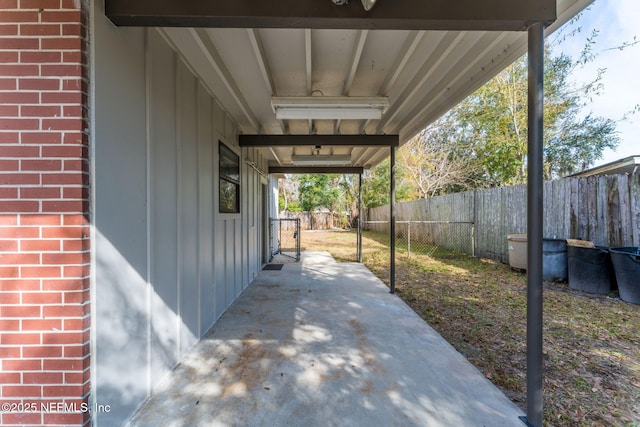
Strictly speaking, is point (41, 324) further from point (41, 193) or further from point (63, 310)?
point (41, 193)

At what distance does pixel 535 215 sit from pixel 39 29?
317 cm

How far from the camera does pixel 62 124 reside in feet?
4.59

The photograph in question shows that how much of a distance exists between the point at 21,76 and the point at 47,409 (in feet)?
5.89

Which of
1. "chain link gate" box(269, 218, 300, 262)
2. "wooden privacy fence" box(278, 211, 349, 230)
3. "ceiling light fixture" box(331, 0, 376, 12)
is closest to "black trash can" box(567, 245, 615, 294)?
"ceiling light fixture" box(331, 0, 376, 12)

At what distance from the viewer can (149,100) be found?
2.03m

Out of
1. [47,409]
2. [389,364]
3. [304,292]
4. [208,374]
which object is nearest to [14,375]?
[47,409]

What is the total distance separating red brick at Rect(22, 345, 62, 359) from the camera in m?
1.38

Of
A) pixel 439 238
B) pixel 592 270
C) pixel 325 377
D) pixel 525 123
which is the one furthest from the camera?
pixel 439 238

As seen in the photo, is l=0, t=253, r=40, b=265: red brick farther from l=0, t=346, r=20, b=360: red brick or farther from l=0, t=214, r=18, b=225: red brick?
l=0, t=346, r=20, b=360: red brick

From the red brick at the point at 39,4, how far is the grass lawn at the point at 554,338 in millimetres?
3939

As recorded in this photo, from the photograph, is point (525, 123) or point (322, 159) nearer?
point (322, 159)

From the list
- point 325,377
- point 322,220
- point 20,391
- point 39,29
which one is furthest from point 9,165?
point 322,220

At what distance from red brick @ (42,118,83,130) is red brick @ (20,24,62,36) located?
481 mm

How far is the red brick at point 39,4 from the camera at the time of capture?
141cm
